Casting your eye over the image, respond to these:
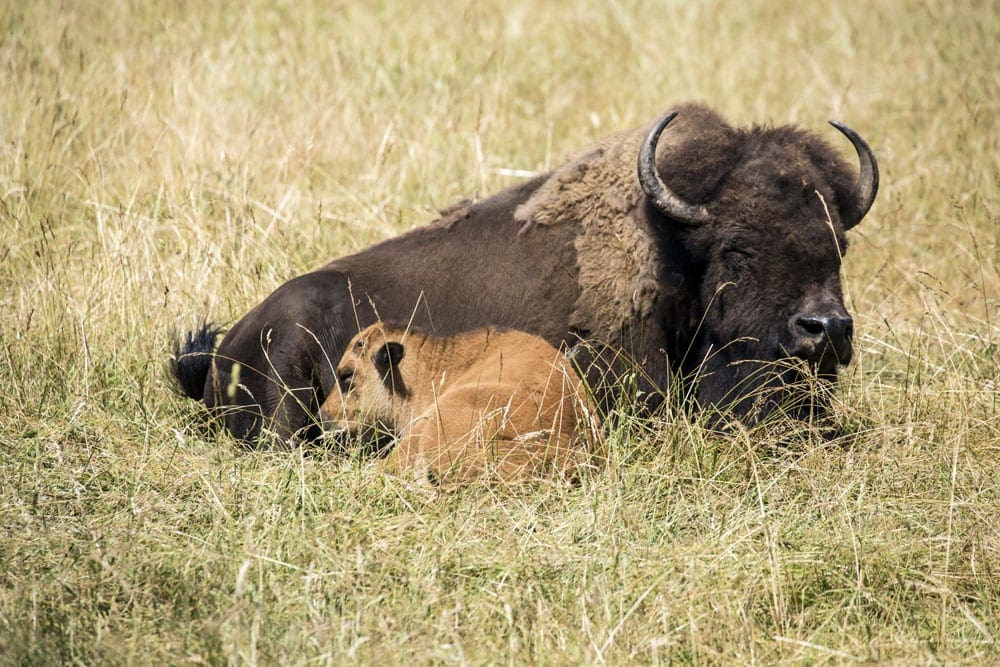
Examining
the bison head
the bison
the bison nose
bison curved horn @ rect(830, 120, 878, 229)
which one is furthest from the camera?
bison curved horn @ rect(830, 120, 878, 229)

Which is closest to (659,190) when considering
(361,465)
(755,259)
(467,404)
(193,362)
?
(755,259)

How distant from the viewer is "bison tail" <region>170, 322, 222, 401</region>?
5594mm

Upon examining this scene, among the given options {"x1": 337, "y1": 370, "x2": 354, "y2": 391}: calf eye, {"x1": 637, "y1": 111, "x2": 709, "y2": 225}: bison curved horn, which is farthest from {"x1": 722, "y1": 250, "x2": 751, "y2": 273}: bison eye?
{"x1": 337, "y1": 370, "x2": 354, "y2": 391}: calf eye

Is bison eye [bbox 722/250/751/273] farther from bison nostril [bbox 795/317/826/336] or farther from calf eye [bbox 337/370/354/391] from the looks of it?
calf eye [bbox 337/370/354/391]

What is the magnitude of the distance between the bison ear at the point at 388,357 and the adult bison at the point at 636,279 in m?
0.33

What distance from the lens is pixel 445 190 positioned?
8.21 metres

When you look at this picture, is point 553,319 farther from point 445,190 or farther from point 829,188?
point 445,190

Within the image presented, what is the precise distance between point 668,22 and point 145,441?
854 cm

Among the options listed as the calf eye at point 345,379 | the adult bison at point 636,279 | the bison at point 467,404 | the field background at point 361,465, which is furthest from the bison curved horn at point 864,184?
the calf eye at point 345,379

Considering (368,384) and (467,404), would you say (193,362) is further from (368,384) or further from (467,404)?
(467,404)

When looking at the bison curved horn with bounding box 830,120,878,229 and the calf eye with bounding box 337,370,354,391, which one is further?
the bison curved horn with bounding box 830,120,878,229

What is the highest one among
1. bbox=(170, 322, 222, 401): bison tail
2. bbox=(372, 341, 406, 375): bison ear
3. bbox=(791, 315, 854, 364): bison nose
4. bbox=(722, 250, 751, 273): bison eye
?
bbox=(722, 250, 751, 273): bison eye

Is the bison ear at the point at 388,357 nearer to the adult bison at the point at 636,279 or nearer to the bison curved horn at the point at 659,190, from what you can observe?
the adult bison at the point at 636,279

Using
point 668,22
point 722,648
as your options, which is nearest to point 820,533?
point 722,648
